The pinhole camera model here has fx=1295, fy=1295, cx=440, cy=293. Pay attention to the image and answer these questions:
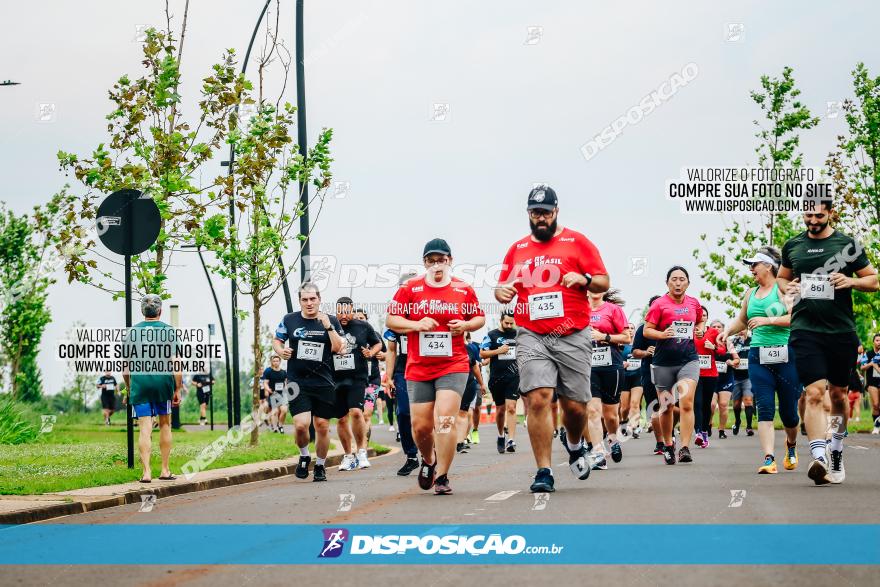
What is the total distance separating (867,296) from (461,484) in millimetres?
23385

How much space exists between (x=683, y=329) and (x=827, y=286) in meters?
4.01

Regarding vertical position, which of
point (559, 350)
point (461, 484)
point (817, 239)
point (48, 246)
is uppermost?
point (48, 246)

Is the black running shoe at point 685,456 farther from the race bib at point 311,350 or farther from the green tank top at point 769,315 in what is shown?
the race bib at point 311,350

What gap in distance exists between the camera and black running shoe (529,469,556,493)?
10.4 meters

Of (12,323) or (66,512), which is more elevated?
(12,323)

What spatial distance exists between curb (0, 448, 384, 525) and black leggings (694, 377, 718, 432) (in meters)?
6.67

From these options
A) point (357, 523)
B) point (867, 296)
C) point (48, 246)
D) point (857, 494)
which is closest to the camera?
point (357, 523)

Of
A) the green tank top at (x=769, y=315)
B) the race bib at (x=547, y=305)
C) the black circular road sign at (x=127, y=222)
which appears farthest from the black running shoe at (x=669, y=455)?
the black circular road sign at (x=127, y=222)

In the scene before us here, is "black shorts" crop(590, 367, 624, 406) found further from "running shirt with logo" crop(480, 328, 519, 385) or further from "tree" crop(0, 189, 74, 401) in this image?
"tree" crop(0, 189, 74, 401)

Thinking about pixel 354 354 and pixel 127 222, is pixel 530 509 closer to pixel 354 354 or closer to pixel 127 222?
pixel 354 354

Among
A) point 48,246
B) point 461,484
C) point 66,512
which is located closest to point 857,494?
point 461,484

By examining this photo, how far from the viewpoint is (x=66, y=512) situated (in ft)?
35.5

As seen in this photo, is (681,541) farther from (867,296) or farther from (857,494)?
(867,296)

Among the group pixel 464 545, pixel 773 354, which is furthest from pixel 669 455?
pixel 464 545
